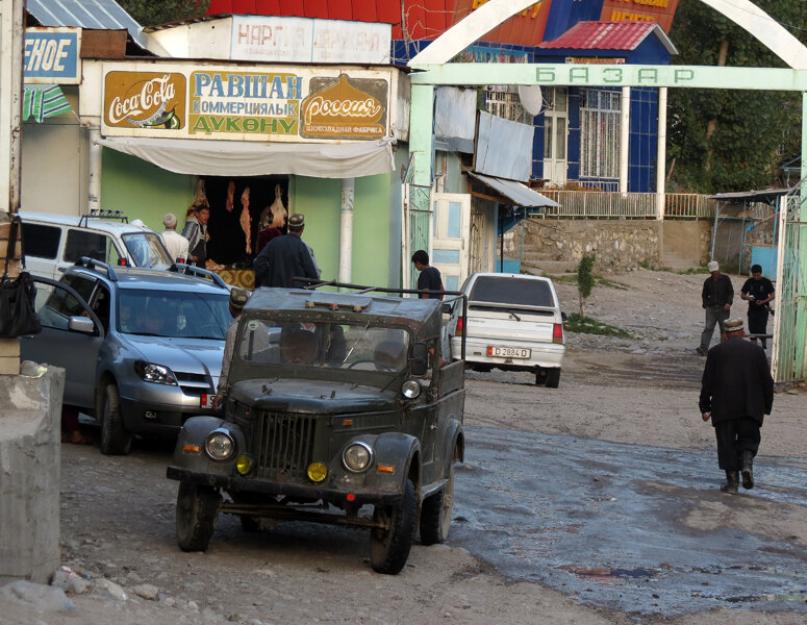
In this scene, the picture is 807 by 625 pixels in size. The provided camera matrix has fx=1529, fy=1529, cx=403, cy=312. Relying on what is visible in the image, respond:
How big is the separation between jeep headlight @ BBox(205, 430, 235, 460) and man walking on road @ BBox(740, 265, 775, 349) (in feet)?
62.3

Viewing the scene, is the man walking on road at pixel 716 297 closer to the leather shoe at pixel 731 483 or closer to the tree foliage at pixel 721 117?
the leather shoe at pixel 731 483

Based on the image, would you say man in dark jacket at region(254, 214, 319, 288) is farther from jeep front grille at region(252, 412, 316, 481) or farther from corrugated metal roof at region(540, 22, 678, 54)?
corrugated metal roof at region(540, 22, 678, 54)

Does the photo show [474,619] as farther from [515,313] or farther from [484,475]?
[515,313]

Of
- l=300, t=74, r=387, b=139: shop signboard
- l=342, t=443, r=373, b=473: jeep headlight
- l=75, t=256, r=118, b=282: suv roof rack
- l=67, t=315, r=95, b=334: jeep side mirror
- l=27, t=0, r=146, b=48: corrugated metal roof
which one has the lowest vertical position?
l=342, t=443, r=373, b=473: jeep headlight

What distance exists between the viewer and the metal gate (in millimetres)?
22547

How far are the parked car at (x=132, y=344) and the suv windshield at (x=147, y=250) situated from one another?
354 centimetres

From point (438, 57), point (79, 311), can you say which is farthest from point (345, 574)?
point (438, 57)

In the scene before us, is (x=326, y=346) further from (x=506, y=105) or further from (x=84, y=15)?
(x=506, y=105)

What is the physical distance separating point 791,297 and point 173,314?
1146 cm

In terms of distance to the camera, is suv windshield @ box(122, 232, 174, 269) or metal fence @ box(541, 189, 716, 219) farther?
metal fence @ box(541, 189, 716, 219)

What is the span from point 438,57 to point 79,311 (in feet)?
35.5

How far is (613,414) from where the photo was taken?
18.9 meters

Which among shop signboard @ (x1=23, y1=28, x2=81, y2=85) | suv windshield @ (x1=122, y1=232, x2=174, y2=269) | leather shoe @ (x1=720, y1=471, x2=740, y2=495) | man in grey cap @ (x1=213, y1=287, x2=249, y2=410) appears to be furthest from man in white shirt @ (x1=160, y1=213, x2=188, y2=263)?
man in grey cap @ (x1=213, y1=287, x2=249, y2=410)

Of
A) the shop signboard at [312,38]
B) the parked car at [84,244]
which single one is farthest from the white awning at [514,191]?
the parked car at [84,244]
